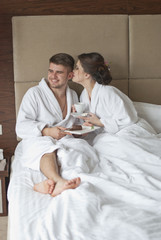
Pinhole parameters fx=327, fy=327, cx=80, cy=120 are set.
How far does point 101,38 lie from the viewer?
8.38ft

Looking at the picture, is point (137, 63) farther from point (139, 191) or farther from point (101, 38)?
point (139, 191)

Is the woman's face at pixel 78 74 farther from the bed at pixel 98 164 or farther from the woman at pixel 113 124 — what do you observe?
the bed at pixel 98 164

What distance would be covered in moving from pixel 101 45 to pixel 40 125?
0.82 meters

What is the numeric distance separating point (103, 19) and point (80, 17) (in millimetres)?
182

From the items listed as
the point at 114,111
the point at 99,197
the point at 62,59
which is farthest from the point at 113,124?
the point at 99,197

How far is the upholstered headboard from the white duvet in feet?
2.12

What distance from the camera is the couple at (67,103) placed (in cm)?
225

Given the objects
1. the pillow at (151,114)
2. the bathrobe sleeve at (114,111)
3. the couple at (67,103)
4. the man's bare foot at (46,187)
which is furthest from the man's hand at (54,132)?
the pillow at (151,114)

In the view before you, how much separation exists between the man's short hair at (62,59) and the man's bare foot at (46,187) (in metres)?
0.98

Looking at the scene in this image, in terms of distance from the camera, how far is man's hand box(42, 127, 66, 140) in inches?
87.1

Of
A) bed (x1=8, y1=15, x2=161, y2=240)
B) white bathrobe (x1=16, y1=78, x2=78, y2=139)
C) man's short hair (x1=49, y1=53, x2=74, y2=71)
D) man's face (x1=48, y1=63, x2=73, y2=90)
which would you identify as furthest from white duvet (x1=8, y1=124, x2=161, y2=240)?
man's short hair (x1=49, y1=53, x2=74, y2=71)

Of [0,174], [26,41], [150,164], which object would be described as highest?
[26,41]

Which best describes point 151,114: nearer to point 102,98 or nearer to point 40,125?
point 102,98

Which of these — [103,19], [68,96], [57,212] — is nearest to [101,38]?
[103,19]
